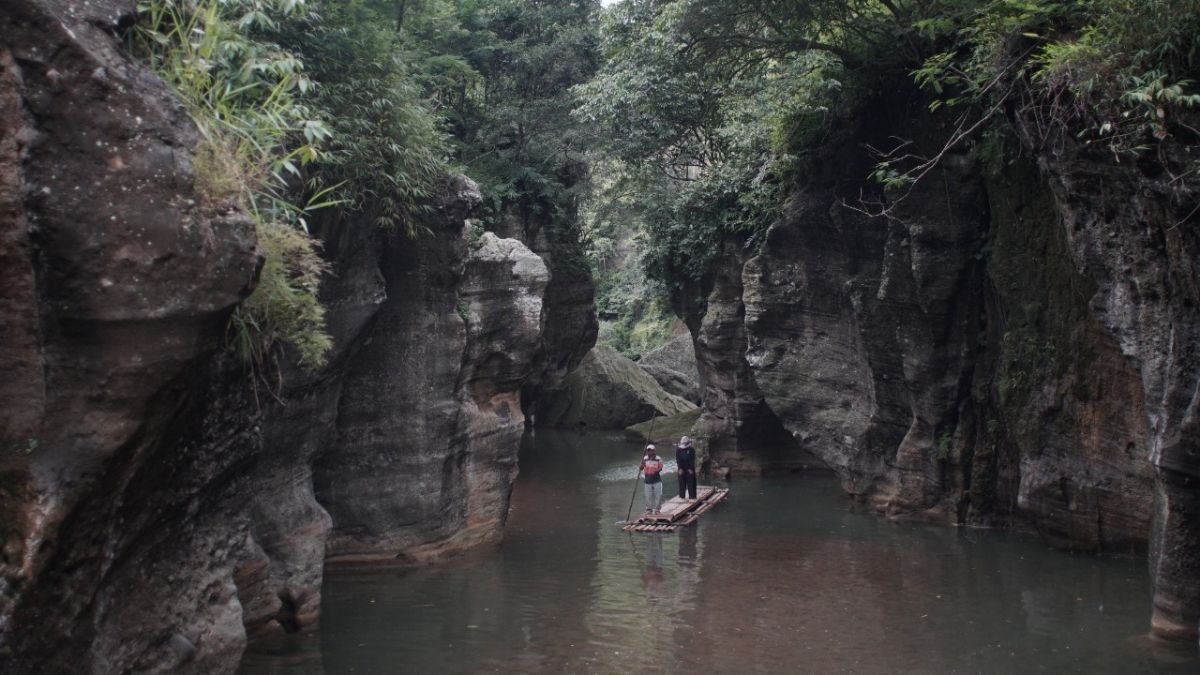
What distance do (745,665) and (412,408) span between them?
247 inches

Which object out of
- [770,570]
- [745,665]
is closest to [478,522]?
[770,570]

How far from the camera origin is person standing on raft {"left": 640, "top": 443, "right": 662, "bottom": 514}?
1858 centimetres

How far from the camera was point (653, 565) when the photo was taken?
1570 cm

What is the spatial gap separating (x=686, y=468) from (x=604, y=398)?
13558 millimetres

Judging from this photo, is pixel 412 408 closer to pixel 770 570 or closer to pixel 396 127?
pixel 396 127

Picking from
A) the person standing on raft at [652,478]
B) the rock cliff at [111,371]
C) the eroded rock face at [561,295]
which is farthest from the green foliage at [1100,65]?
the eroded rock face at [561,295]

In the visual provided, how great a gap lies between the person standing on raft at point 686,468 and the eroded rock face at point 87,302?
13025 mm

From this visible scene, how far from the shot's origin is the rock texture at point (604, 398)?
1292 inches

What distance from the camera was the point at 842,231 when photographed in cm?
1953

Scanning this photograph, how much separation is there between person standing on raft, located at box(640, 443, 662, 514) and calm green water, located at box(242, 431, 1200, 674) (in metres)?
0.99

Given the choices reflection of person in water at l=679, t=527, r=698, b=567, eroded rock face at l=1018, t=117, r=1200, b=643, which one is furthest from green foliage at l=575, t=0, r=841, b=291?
reflection of person in water at l=679, t=527, r=698, b=567

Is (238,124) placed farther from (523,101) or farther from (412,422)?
(523,101)

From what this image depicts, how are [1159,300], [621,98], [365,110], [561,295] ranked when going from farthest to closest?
[561,295], [621,98], [365,110], [1159,300]

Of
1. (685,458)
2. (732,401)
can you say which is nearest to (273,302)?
(685,458)
